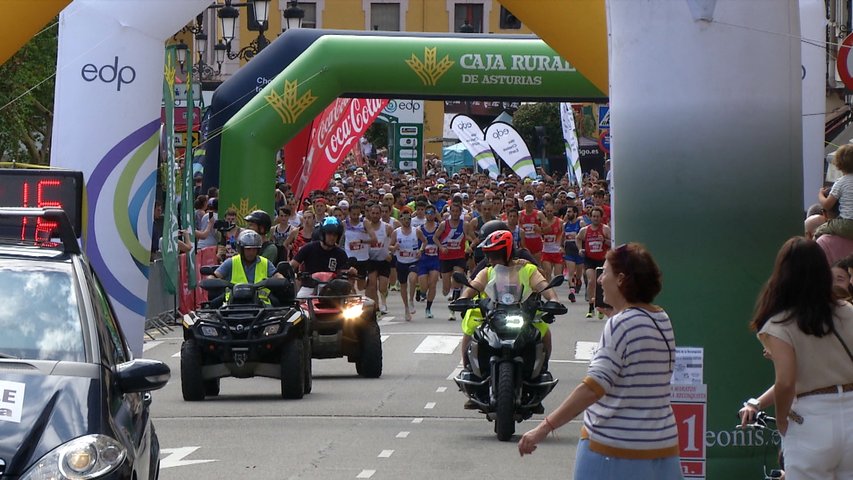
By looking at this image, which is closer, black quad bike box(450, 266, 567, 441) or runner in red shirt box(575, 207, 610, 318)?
black quad bike box(450, 266, 567, 441)

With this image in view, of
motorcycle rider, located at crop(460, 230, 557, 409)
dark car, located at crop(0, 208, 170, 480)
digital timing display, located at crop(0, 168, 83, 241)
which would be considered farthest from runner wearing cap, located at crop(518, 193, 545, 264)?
dark car, located at crop(0, 208, 170, 480)

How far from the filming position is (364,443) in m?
12.3

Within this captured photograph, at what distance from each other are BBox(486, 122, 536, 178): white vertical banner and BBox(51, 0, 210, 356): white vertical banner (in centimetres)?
2999

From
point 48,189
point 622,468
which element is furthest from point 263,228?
point 622,468

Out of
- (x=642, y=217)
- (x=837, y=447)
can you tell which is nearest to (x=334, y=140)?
(x=642, y=217)

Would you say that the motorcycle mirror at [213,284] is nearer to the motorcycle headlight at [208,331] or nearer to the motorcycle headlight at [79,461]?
the motorcycle headlight at [208,331]

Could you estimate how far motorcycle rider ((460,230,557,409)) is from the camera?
42.1 feet

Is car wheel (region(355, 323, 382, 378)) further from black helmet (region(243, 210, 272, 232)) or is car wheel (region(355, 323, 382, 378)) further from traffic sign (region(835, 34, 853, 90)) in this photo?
traffic sign (region(835, 34, 853, 90))

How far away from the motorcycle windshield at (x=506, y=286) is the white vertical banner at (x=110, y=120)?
Answer: 321 centimetres

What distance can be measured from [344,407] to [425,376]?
9.12 ft

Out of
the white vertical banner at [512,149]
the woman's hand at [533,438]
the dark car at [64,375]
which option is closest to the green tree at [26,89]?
the white vertical banner at [512,149]

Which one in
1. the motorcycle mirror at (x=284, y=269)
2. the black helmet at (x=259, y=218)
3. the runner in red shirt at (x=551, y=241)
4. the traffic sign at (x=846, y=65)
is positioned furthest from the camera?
the runner in red shirt at (x=551, y=241)

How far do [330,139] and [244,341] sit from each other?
600 inches

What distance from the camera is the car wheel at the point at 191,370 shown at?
14.7 m
